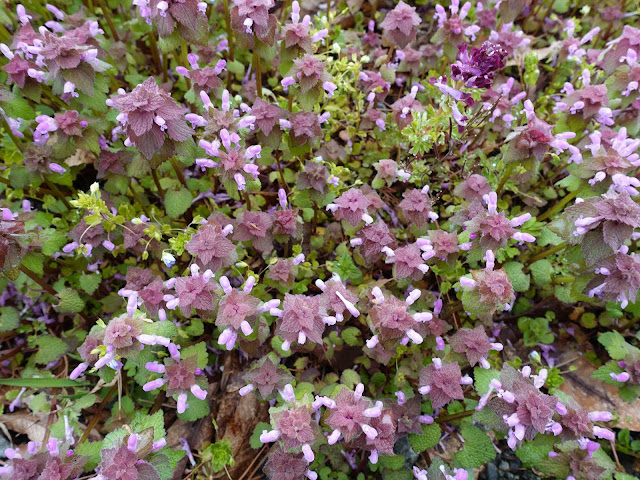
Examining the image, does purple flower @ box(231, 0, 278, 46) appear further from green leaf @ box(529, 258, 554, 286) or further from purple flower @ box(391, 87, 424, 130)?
green leaf @ box(529, 258, 554, 286)

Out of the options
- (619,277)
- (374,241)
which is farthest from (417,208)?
(619,277)

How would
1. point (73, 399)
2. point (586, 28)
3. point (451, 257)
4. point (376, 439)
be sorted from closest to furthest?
point (376, 439)
point (451, 257)
point (73, 399)
point (586, 28)

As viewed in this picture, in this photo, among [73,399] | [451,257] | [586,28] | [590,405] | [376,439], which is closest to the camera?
[376,439]

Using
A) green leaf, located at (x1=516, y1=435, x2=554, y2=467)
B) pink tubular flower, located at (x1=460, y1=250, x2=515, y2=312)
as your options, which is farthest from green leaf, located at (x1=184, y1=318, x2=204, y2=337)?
green leaf, located at (x1=516, y1=435, x2=554, y2=467)

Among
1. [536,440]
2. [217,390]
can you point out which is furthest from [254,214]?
[536,440]

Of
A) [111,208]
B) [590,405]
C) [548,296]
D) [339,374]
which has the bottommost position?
[590,405]

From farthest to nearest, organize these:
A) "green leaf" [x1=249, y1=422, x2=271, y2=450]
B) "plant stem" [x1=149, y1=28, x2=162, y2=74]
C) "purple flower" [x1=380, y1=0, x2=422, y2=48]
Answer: "plant stem" [x1=149, y1=28, x2=162, y2=74]
"purple flower" [x1=380, y1=0, x2=422, y2=48]
"green leaf" [x1=249, y1=422, x2=271, y2=450]

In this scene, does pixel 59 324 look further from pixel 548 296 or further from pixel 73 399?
pixel 548 296
